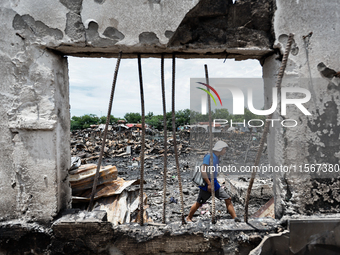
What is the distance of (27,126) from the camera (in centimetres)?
180

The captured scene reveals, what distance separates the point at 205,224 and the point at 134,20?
72.6 inches

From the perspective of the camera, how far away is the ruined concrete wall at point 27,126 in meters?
1.79

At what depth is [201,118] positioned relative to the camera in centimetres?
1348

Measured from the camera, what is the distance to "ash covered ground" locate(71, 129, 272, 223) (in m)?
4.44

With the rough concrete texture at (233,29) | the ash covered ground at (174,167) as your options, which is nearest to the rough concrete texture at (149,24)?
the rough concrete texture at (233,29)

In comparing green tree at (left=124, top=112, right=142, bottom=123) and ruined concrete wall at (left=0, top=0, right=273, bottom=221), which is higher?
green tree at (left=124, top=112, right=142, bottom=123)

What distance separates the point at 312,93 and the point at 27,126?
93.9 inches

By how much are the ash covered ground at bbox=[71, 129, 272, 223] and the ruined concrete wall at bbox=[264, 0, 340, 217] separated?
0.79 meters

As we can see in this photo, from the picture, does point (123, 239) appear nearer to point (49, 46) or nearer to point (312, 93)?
point (49, 46)

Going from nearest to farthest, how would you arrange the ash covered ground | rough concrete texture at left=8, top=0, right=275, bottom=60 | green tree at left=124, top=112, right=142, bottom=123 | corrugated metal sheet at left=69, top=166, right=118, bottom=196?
1. rough concrete texture at left=8, top=0, right=275, bottom=60
2. corrugated metal sheet at left=69, top=166, right=118, bottom=196
3. the ash covered ground
4. green tree at left=124, top=112, right=142, bottom=123

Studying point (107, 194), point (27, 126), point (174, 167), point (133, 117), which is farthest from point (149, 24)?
point (133, 117)

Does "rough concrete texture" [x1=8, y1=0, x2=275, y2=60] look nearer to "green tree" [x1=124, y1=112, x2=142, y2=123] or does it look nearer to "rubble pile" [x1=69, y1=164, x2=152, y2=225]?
"rubble pile" [x1=69, y1=164, x2=152, y2=225]

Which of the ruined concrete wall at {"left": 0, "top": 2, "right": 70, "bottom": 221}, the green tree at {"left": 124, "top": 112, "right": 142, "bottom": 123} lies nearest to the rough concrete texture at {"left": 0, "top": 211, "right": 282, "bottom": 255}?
the ruined concrete wall at {"left": 0, "top": 2, "right": 70, "bottom": 221}

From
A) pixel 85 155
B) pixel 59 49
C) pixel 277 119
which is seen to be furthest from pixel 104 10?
pixel 85 155
